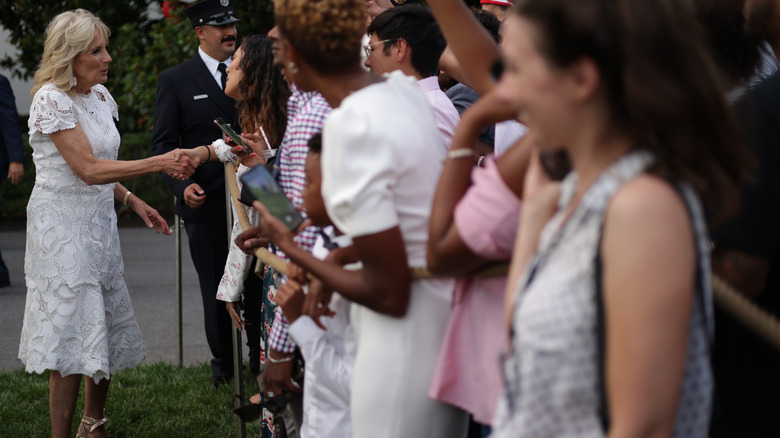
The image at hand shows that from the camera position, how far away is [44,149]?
495 cm

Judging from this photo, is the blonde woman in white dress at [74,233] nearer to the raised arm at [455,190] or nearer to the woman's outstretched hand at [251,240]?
the woman's outstretched hand at [251,240]

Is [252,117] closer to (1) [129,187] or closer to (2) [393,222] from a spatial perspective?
(2) [393,222]

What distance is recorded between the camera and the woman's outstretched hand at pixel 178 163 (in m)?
5.14

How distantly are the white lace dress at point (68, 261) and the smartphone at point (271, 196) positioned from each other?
91.3 inches

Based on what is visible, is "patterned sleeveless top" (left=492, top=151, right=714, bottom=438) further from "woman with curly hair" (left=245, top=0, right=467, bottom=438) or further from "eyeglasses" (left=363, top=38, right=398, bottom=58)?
"eyeglasses" (left=363, top=38, right=398, bottom=58)

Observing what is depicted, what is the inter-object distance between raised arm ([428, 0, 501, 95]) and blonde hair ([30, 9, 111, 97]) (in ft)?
9.88

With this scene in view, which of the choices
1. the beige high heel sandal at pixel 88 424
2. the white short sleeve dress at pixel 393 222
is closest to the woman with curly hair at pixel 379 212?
the white short sleeve dress at pixel 393 222

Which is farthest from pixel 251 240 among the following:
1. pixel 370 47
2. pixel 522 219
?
pixel 522 219

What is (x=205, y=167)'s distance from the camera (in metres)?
6.36

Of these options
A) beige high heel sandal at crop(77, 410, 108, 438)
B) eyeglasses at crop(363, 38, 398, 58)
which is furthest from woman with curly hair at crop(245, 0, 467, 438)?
beige high heel sandal at crop(77, 410, 108, 438)

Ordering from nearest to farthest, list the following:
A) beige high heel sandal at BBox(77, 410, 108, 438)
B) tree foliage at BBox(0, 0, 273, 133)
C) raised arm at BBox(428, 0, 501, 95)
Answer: raised arm at BBox(428, 0, 501, 95), beige high heel sandal at BBox(77, 410, 108, 438), tree foliage at BBox(0, 0, 273, 133)

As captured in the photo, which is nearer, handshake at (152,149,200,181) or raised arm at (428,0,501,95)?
raised arm at (428,0,501,95)

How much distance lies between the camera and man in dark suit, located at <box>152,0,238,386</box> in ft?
20.8

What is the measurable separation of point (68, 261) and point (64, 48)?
3.71 ft
